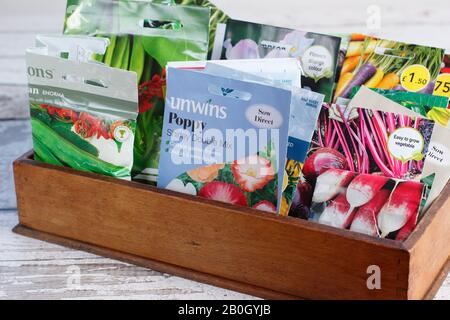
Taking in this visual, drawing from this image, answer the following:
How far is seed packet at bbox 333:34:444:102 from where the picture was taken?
123 centimetres

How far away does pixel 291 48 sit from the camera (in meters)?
1.27

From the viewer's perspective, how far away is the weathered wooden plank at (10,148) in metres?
1.35

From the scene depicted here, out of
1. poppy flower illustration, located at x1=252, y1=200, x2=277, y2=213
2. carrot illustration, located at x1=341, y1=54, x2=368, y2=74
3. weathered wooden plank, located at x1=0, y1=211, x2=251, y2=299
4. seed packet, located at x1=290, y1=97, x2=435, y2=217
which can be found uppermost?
carrot illustration, located at x1=341, y1=54, x2=368, y2=74

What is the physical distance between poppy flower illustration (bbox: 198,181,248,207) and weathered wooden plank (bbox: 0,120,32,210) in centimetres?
37

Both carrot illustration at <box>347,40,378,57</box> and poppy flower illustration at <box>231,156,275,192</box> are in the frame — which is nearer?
poppy flower illustration at <box>231,156,275,192</box>

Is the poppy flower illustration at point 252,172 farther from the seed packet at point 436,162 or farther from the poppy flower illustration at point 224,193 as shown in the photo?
the seed packet at point 436,162

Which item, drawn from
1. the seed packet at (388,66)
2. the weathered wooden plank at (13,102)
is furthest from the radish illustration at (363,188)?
the weathered wooden plank at (13,102)

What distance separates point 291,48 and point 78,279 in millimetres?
456

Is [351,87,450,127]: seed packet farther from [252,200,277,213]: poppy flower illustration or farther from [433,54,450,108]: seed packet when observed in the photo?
[252,200,277,213]: poppy flower illustration

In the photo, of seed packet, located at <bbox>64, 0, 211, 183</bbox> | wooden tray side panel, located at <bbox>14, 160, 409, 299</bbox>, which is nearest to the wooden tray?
wooden tray side panel, located at <bbox>14, 160, 409, 299</bbox>

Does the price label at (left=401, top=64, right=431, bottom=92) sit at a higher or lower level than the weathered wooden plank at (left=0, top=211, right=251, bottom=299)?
higher

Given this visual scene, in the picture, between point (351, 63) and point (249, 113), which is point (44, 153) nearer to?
point (249, 113)

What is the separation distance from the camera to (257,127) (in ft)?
3.53

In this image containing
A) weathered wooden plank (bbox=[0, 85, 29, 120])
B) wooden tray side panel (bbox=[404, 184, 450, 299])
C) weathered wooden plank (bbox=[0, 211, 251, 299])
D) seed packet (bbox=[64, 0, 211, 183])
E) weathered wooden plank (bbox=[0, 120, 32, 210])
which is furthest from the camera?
weathered wooden plank (bbox=[0, 85, 29, 120])
